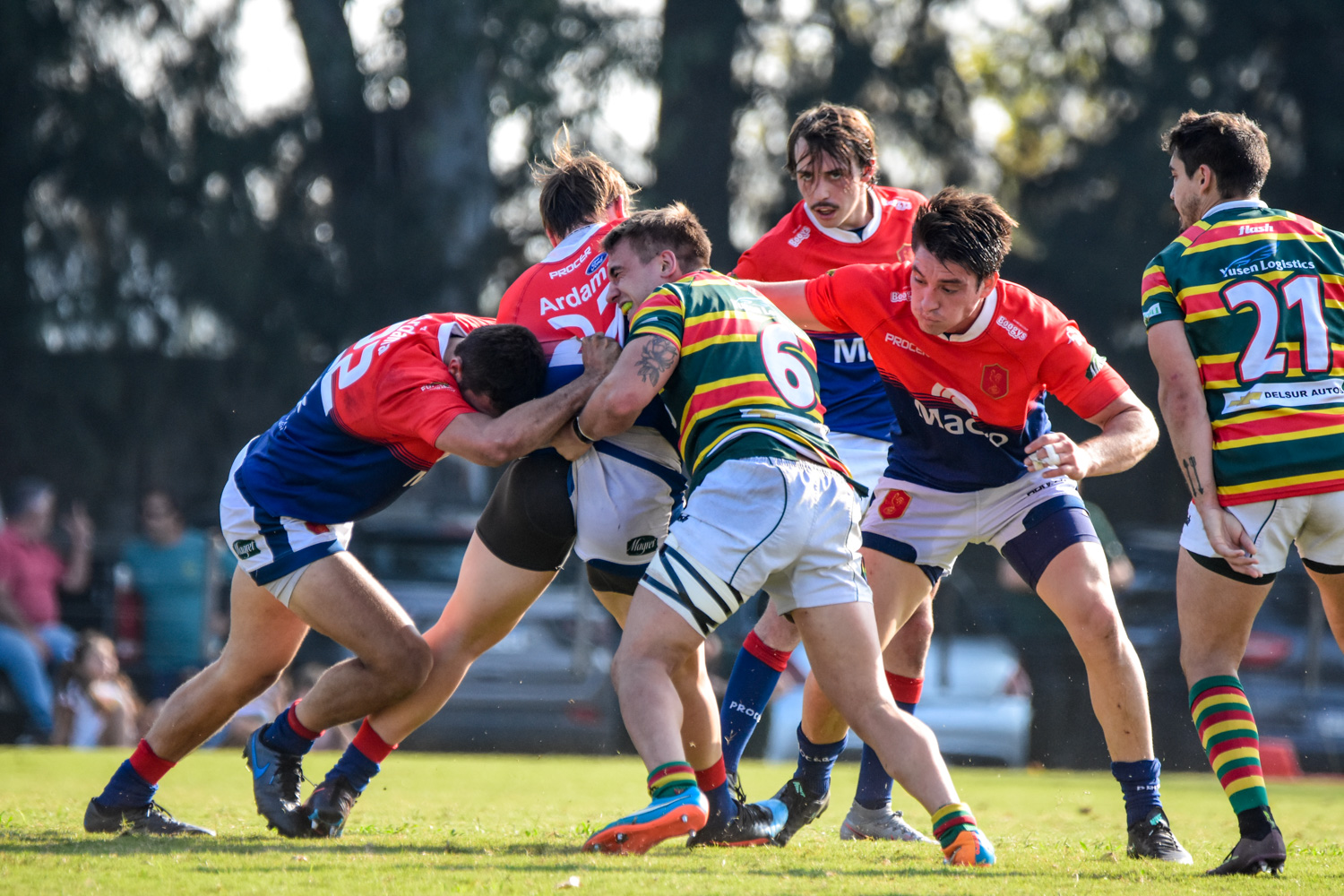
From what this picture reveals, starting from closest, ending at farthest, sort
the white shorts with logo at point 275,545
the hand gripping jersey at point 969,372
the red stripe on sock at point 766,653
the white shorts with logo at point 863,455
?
the hand gripping jersey at point 969,372
the white shorts with logo at point 275,545
the red stripe on sock at point 766,653
the white shorts with logo at point 863,455

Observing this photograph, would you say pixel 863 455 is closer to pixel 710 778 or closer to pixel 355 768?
pixel 710 778

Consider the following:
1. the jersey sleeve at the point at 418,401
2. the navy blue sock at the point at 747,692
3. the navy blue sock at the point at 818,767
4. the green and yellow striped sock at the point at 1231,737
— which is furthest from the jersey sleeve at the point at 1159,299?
the jersey sleeve at the point at 418,401

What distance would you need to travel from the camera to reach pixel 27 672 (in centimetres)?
1068

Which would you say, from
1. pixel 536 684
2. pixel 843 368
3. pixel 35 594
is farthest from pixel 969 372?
pixel 35 594

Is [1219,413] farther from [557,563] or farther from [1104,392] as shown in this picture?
[557,563]

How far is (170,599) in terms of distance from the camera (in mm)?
11664

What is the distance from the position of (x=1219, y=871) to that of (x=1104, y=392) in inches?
56.4

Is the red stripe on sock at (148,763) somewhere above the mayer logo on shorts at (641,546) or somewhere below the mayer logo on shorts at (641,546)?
below

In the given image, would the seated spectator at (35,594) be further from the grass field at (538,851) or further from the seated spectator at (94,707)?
the grass field at (538,851)

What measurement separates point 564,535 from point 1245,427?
2.10 metres

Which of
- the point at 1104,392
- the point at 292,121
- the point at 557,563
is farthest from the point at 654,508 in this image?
the point at 292,121

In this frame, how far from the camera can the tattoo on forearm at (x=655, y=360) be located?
4000 millimetres

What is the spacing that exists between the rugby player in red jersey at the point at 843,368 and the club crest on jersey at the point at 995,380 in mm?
877

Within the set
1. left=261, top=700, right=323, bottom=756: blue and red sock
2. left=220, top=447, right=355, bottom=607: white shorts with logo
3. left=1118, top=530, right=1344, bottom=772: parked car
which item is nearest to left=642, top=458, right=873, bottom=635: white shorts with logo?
left=220, top=447, right=355, bottom=607: white shorts with logo
